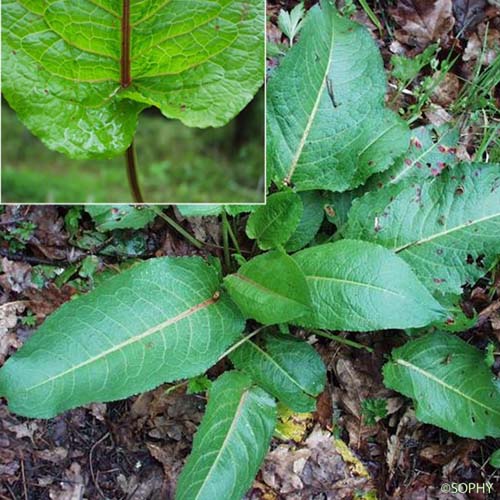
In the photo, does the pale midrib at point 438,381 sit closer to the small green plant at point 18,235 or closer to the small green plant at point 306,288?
the small green plant at point 306,288

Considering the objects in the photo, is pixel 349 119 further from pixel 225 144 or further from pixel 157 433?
pixel 157 433

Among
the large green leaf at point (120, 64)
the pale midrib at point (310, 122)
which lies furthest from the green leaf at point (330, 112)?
the large green leaf at point (120, 64)

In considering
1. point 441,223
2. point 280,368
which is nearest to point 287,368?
point 280,368

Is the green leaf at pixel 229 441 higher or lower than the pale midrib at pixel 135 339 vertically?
lower

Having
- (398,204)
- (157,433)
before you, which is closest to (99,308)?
(157,433)

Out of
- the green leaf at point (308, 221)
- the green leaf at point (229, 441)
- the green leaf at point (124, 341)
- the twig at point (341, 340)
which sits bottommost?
the green leaf at point (229, 441)

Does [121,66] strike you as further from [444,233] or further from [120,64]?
[444,233]
